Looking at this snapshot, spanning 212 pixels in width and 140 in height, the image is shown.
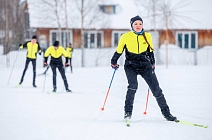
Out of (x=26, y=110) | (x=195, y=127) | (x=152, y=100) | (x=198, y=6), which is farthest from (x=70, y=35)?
(x=195, y=127)

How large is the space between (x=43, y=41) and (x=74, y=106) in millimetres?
22011

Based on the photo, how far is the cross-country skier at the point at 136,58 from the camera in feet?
19.7

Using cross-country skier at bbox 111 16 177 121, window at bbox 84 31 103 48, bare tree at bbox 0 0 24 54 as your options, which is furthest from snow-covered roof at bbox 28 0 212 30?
cross-country skier at bbox 111 16 177 121

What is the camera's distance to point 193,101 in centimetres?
939

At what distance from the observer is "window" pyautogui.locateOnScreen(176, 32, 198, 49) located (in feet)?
106

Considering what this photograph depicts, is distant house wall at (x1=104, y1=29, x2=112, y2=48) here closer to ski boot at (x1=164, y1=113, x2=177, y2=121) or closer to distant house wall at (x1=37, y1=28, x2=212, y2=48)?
distant house wall at (x1=37, y1=28, x2=212, y2=48)

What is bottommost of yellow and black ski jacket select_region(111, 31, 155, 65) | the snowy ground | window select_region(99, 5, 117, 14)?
the snowy ground

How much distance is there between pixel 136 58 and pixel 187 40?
90.2 feet

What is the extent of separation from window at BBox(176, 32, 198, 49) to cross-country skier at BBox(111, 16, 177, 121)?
2685 centimetres

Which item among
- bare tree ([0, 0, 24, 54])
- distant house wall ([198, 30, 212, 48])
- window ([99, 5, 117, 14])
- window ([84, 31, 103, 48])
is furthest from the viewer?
distant house wall ([198, 30, 212, 48])

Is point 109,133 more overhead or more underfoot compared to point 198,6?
more underfoot

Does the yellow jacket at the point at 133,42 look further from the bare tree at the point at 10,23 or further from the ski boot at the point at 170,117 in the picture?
the bare tree at the point at 10,23

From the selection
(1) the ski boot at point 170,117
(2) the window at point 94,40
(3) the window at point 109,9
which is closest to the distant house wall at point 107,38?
(2) the window at point 94,40

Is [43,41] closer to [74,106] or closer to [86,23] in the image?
[86,23]
